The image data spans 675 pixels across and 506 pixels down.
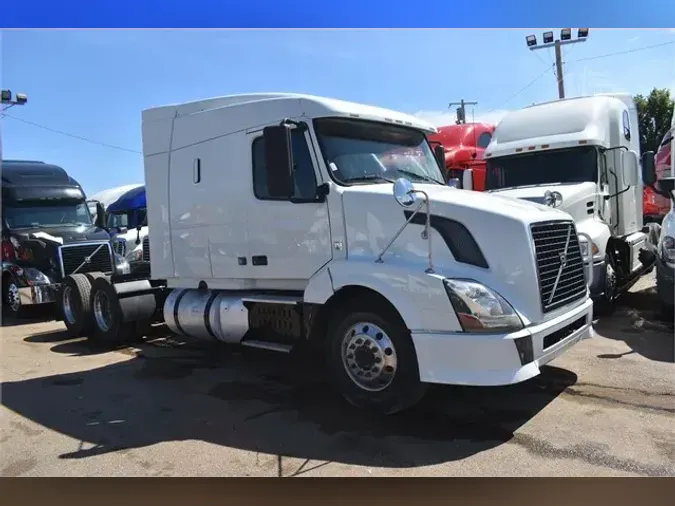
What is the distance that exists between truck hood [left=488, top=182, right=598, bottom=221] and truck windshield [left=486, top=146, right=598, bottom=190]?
281 millimetres

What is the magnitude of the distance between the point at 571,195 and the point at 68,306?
25.3 ft

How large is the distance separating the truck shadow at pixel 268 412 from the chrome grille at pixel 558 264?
0.95m

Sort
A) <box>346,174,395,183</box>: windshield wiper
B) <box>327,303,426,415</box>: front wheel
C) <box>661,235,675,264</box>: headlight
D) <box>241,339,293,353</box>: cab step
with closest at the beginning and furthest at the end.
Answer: <box>327,303,426,415</box>: front wheel, <box>346,174,395,183</box>: windshield wiper, <box>241,339,293,353</box>: cab step, <box>661,235,675,264</box>: headlight

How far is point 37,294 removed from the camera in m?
10.4

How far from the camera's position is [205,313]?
658cm

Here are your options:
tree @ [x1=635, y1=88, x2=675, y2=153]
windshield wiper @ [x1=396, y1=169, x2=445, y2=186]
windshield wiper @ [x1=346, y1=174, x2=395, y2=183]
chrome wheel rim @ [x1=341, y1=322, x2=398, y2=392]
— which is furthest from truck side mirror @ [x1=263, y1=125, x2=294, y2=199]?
tree @ [x1=635, y1=88, x2=675, y2=153]

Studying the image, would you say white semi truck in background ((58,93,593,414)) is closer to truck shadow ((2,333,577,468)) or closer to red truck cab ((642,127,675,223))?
truck shadow ((2,333,577,468))

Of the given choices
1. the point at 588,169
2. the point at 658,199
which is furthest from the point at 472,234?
the point at 658,199

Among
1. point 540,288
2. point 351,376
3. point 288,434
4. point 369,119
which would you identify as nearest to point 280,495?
point 288,434

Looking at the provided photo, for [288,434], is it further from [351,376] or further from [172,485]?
[172,485]

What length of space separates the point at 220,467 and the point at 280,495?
53 cm

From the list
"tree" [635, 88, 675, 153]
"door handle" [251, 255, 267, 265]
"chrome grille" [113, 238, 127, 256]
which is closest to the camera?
"door handle" [251, 255, 267, 265]

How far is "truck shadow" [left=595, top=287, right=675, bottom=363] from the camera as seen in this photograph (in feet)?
21.5

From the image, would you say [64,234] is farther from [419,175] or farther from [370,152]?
[419,175]
